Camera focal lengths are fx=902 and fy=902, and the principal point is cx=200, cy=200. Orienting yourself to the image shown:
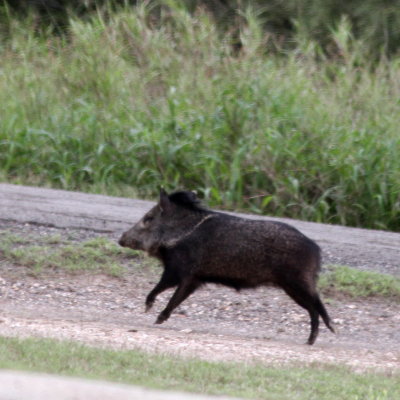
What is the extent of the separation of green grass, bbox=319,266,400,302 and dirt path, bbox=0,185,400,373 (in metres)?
0.10

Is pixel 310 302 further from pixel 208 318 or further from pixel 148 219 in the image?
pixel 148 219

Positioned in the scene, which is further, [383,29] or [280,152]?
[383,29]

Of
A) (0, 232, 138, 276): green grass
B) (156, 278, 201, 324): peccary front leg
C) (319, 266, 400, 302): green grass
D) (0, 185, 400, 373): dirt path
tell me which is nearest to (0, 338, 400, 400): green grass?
(0, 185, 400, 373): dirt path

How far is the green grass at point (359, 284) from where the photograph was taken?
7.72 metres

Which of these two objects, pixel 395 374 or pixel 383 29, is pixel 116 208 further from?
pixel 383 29

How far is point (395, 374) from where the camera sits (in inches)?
216

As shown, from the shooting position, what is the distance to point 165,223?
6770 millimetres

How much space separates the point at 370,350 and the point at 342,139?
4.54m

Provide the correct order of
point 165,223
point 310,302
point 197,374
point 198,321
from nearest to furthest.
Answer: point 197,374
point 310,302
point 165,223
point 198,321

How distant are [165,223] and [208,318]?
3.21ft

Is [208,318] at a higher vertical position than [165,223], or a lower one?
lower

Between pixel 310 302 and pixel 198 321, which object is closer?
pixel 310 302

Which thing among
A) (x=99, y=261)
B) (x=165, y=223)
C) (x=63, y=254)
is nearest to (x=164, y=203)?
(x=165, y=223)

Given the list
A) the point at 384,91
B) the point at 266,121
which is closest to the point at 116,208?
the point at 266,121
